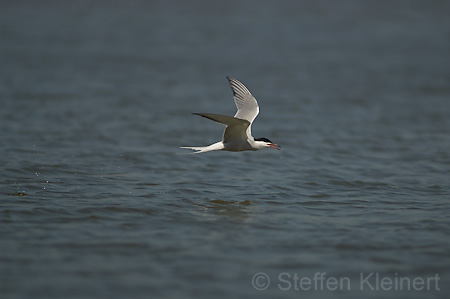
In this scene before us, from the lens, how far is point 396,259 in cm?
631

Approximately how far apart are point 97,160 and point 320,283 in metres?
5.50

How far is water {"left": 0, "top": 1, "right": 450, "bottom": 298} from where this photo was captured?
5.93m


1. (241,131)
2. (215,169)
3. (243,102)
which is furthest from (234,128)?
(215,169)

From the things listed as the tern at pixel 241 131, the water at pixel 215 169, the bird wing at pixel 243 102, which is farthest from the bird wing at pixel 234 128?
the water at pixel 215 169

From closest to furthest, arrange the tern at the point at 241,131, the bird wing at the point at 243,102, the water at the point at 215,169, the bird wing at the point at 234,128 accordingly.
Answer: the water at the point at 215,169, the bird wing at the point at 234,128, the tern at the point at 241,131, the bird wing at the point at 243,102

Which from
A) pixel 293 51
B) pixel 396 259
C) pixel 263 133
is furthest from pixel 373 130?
pixel 293 51

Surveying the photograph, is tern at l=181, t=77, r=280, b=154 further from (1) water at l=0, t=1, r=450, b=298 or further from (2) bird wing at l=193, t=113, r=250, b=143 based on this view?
(1) water at l=0, t=1, r=450, b=298

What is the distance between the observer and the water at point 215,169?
19.5 ft

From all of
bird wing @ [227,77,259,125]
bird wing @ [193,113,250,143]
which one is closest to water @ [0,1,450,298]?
bird wing @ [193,113,250,143]

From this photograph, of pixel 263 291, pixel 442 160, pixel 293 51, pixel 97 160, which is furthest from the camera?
pixel 293 51

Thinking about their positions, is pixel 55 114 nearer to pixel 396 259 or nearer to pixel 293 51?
pixel 396 259

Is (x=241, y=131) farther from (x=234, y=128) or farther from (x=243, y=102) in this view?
(x=243, y=102)

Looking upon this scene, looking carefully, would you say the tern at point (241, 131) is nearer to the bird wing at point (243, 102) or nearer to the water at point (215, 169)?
the bird wing at point (243, 102)

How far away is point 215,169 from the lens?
33.8ft
